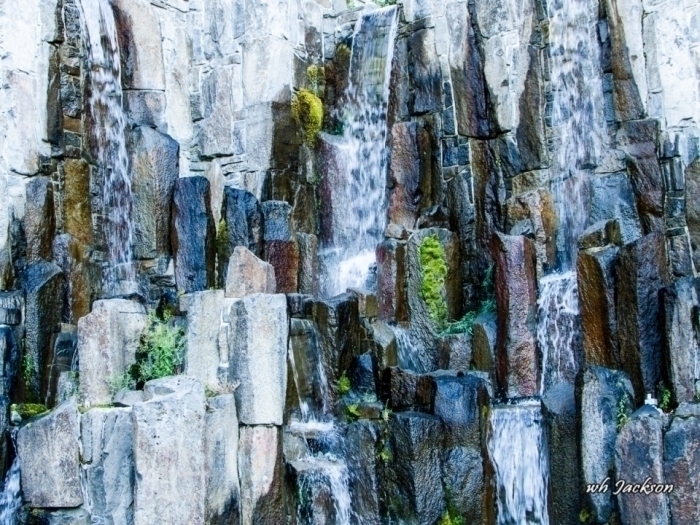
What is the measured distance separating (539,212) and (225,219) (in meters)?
3.47

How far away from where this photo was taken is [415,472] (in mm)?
7848

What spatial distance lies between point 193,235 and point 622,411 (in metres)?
5.11

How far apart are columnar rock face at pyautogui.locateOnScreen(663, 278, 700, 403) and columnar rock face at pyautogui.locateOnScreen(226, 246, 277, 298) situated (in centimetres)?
349

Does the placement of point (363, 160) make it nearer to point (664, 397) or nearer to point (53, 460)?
point (664, 397)

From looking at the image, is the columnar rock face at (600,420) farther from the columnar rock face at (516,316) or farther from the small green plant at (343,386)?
the small green plant at (343,386)

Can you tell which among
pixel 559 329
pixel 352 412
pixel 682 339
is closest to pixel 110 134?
pixel 352 412

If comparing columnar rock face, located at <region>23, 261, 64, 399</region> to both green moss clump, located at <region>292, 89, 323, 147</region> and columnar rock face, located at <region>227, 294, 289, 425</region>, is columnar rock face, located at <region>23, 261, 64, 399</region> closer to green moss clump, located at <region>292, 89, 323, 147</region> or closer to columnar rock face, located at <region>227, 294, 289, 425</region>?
columnar rock face, located at <region>227, 294, 289, 425</region>

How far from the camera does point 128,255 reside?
11.1m

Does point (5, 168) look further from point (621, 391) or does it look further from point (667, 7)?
point (667, 7)

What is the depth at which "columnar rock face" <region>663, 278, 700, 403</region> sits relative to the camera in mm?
7992

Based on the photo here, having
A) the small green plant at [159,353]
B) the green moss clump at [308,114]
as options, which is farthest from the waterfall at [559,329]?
the green moss clump at [308,114]

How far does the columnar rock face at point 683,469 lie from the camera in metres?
6.96

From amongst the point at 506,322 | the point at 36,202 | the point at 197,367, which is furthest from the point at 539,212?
the point at 36,202

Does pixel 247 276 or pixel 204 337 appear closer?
pixel 204 337
